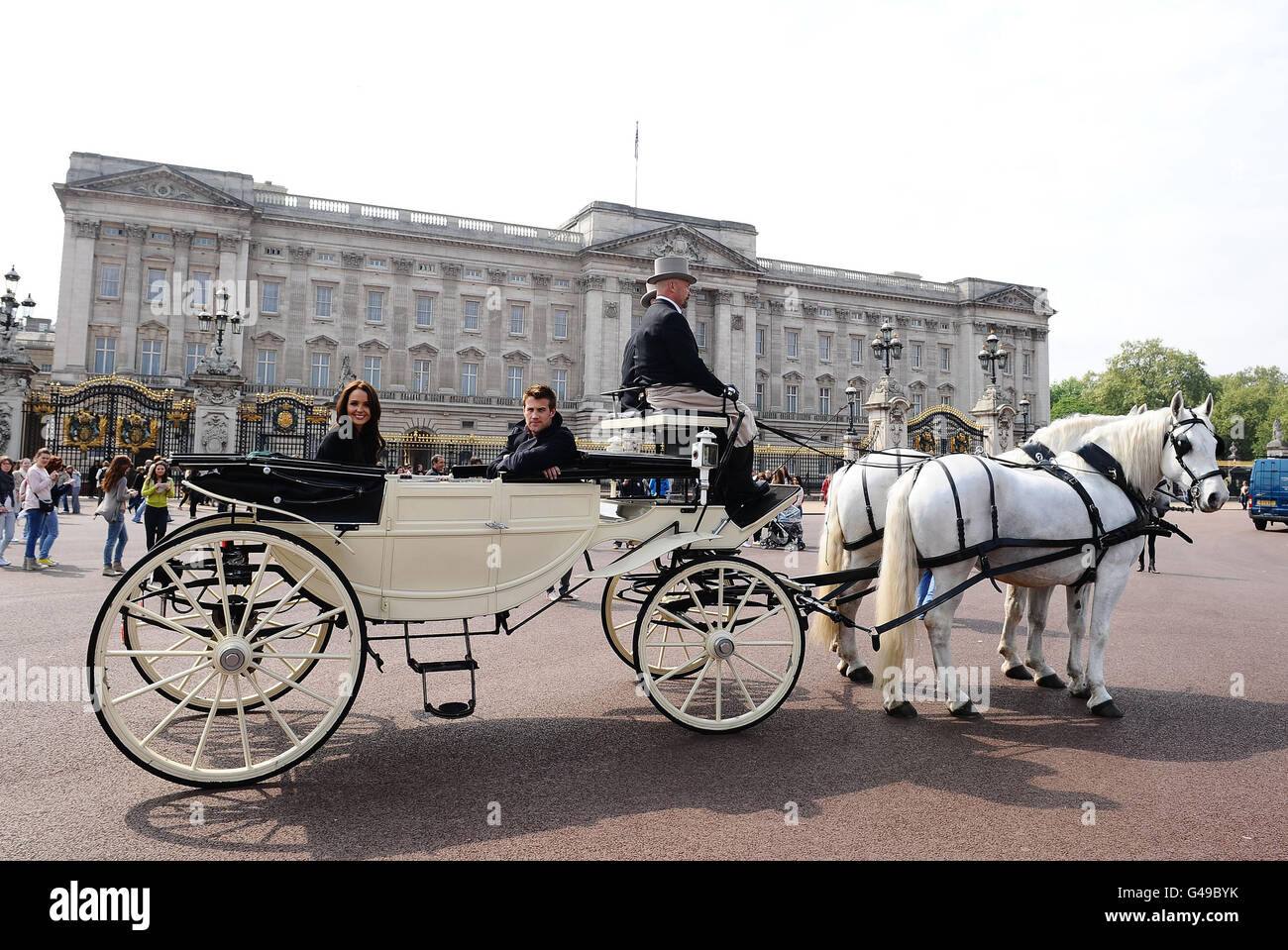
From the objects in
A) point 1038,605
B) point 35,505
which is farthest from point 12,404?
point 1038,605

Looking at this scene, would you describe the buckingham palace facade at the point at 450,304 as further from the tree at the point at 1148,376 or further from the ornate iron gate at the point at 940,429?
the ornate iron gate at the point at 940,429

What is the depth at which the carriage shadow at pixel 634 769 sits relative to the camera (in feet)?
11.0

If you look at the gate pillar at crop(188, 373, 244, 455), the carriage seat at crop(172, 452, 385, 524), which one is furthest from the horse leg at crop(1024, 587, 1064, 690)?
the gate pillar at crop(188, 373, 244, 455)

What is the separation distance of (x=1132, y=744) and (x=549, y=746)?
3.48m

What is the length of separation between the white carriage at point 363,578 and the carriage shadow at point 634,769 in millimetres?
228

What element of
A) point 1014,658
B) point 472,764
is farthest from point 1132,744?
point 472,764

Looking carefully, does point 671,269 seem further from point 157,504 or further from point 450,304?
point 450,304

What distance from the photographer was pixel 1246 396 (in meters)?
78.6

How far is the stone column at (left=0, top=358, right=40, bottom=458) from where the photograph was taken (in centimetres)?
2298

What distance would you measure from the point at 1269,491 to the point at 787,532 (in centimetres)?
1966

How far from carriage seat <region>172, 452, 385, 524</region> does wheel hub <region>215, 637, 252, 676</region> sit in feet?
2.14

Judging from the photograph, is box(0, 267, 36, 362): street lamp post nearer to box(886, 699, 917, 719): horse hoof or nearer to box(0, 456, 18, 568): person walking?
box(0, 456, 18, 568): person walking

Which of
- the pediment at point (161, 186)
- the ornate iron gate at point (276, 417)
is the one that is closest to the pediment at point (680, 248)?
the pediment at point (161, 186)
